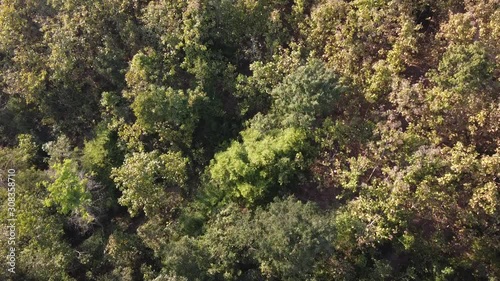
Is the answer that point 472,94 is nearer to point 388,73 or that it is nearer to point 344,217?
point 388,73

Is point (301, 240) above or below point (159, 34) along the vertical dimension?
below

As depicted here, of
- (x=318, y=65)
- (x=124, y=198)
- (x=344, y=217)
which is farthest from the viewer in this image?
(x=124, y=198)

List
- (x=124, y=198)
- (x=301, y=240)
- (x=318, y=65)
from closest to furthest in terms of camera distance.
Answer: (x=301, y=240) < (x=318, y=65) < (x=124, y=198)

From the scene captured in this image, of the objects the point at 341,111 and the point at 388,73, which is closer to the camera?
the point at 388,73

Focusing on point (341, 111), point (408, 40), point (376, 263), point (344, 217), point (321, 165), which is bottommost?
point (376, 263)

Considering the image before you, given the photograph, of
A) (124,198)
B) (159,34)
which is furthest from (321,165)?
(159,34)

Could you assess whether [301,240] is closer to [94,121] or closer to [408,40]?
[408,40]
